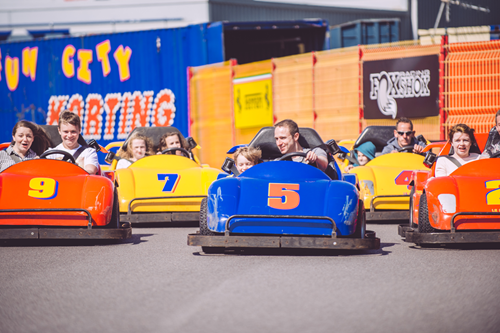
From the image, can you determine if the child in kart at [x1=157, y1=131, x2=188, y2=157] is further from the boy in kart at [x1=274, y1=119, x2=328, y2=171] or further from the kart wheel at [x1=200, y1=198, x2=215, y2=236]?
the kart wheel at [x1=200, y1=198, x2=215, y2=236]

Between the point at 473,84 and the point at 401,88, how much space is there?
1351 millimetres

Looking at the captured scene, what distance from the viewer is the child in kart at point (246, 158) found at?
601cm

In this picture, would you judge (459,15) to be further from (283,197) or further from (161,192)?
(283,197)

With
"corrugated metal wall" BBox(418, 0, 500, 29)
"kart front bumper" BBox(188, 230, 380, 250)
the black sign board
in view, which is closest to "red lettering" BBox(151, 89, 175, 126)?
the black sign board

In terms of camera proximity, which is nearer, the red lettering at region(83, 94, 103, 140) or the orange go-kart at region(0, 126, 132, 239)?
the orange go-kart at region(0, 126, 132, 239)

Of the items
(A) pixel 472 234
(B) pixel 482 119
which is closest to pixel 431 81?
(B) pixel 482 119

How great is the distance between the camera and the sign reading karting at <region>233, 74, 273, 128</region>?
14617 mm

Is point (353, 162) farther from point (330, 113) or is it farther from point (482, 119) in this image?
point (330, 113)

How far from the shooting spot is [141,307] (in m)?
3.46

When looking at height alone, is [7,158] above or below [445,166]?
above

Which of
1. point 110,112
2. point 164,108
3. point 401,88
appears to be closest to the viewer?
point 401,88

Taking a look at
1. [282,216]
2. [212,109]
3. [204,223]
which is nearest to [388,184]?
[282,216]

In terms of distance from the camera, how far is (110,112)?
61.9 feet

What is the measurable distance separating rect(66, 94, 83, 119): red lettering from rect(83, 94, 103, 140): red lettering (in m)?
0.22
